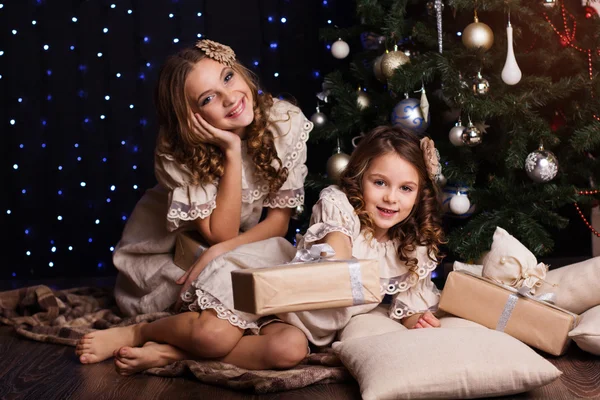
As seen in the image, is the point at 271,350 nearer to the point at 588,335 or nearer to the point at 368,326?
the point at 368,326

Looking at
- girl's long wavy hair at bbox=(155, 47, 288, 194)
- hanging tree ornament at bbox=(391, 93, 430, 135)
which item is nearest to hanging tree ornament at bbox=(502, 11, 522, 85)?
hanging tree ornament at bbox=(391, 93, 430, 135)

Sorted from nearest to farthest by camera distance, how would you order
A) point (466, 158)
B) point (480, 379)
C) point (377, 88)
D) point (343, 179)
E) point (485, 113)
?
point (480, 379), point (343, 179), point (485, 113), point (466, 158), point (377, 88)

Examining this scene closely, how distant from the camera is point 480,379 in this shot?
1.74 m

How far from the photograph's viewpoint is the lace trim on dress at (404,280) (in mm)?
2346

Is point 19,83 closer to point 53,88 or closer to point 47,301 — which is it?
point 53,88

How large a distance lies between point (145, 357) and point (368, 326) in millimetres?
636

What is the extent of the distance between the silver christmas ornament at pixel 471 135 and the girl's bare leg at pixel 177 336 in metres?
1.26

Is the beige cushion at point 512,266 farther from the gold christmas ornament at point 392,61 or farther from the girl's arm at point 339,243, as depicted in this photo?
the gold christmas ornament at point 392,61

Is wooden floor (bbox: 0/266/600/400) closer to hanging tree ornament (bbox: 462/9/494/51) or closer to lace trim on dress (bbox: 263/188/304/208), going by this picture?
lace trim on dress (bbox: 263/188/304/208)

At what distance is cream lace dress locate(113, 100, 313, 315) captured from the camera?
2438mm

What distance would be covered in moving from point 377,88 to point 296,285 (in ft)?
5.82

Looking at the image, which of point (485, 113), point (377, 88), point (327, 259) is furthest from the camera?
point (377, 88)

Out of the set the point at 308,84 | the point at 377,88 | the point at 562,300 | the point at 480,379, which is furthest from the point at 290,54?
the point at 480,379

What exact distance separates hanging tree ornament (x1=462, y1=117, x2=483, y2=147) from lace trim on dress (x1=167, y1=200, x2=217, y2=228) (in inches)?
41.2
